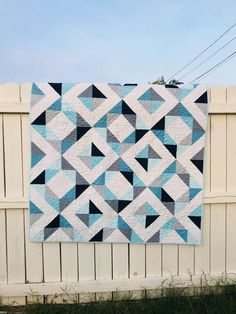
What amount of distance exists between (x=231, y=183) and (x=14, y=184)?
6.21 feet

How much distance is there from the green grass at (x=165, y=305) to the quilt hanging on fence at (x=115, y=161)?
19.8 inches

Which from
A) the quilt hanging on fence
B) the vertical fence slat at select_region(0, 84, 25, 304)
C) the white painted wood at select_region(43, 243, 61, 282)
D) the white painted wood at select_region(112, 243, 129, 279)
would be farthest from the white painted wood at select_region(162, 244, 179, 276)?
the vertical fence slat at select_region(0, 84, 25, 304)

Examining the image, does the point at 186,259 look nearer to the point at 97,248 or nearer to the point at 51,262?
the point at 97,248

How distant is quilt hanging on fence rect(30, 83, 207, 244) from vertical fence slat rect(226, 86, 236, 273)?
266 mm

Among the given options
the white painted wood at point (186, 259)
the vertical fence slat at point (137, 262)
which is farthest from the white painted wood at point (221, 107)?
the vertical fence slat at point (137, 262)

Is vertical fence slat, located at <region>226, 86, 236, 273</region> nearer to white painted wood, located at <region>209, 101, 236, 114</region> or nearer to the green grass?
white painted wood, located at <region>209, 101, 236, 114</region>

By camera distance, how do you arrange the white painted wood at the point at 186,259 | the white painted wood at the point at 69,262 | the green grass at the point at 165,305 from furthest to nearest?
1. the white painted wood at the point at 186,259
2. the white painted wood at the point at 69,262
3. the green grass at the point at 165,305

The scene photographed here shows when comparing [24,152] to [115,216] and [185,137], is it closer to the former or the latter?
[115,216]

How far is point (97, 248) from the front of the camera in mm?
3348

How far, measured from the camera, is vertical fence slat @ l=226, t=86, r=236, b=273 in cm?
341

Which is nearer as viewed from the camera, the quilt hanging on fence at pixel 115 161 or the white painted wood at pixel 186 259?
the quilt hanging on fence at pixel 115 161

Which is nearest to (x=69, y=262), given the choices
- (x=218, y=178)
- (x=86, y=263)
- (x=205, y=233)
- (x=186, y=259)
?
(x=86, y=263)

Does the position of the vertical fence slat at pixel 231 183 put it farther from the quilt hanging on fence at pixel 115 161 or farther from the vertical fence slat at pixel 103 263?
the vertical fence slat at pixel 103 263

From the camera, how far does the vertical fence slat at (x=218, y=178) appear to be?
339 cm
